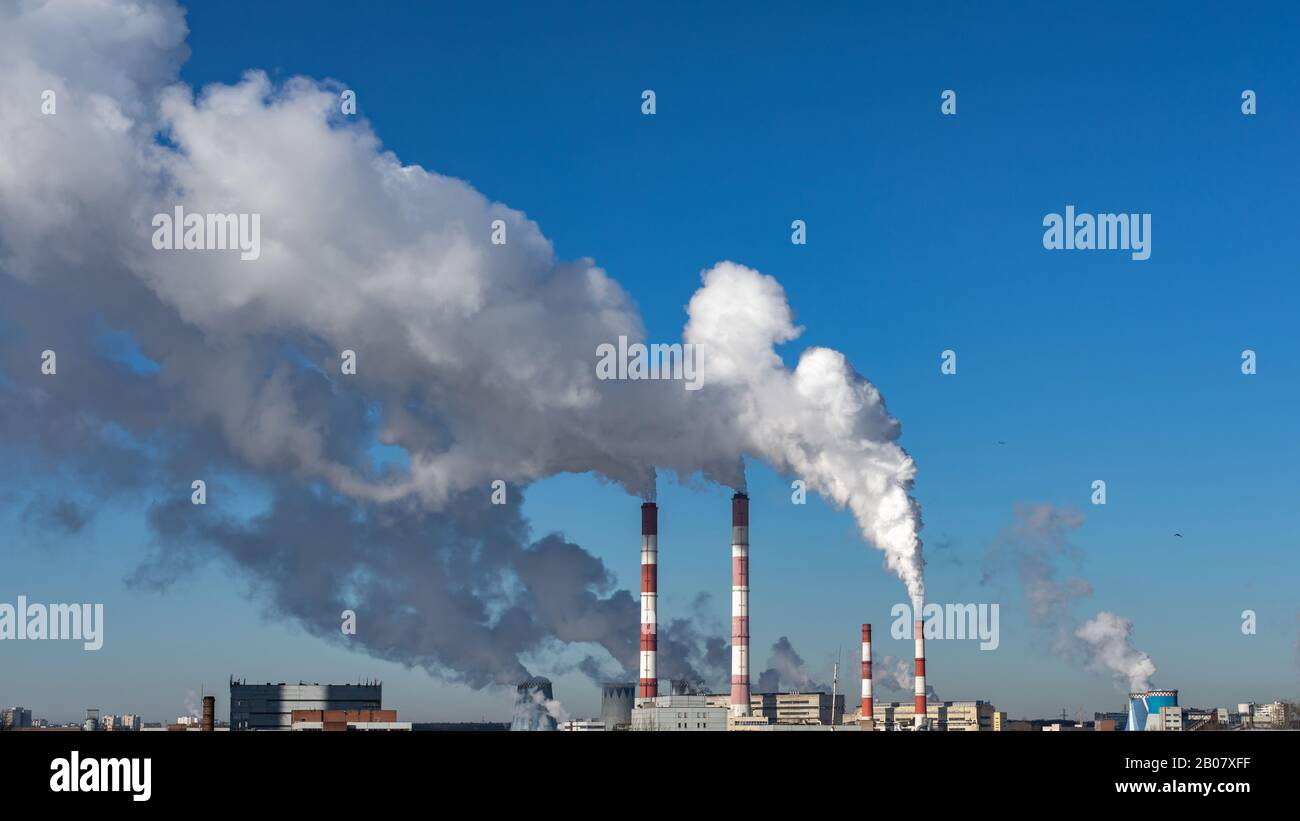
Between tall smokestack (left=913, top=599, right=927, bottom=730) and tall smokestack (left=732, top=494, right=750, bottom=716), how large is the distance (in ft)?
76.3

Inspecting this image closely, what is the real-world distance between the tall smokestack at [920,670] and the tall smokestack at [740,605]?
2327 cm

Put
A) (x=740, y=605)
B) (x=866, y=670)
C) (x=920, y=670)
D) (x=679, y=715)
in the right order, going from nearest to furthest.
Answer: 1. (x=920, y=670)
2. (x=866, y=670)
3. (x=740, y=605)
4. (x=679, y=715)

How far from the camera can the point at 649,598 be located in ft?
589

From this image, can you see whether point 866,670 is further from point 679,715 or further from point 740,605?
point 679,715

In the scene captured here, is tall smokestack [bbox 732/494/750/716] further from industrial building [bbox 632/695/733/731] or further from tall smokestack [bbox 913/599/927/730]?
tall smokestack [bbox 913/599/927/730]

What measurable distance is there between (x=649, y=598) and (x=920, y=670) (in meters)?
35.5

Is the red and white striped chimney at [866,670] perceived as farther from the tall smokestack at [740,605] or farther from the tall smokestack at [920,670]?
the tall smokestack at [740,605]

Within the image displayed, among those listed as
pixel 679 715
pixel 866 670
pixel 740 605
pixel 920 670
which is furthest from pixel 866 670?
pixel 679 715

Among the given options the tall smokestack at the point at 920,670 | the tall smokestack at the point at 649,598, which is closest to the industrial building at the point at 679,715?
the tall smokestack at the point at 649,598

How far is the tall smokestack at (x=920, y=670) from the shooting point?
525 feet
